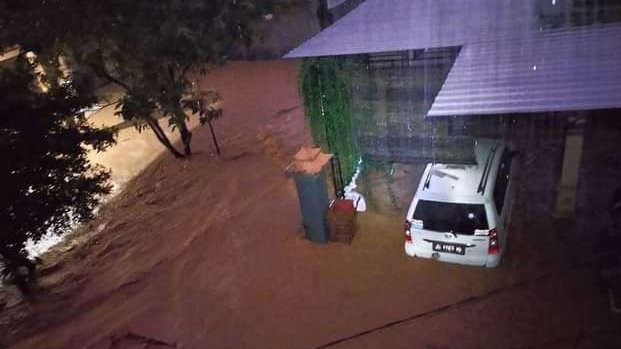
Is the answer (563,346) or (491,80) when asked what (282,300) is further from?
(491,80)

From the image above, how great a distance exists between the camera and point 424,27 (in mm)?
8523

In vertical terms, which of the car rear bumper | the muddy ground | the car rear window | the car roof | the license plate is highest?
the car roof

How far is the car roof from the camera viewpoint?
20.7 feet

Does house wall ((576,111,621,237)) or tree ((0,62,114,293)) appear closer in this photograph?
house wall ((576,111,621,237))

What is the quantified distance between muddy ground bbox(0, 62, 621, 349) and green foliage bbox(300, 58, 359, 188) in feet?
4.75

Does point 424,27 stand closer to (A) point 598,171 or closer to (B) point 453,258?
(A) point 598,171

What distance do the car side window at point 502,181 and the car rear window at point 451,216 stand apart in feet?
1.49

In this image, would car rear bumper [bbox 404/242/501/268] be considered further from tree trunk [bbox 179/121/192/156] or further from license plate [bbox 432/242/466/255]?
tree trunk [bbox 179/121/192/156]

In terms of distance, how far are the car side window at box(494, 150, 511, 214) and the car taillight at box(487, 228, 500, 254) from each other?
1.37 ft

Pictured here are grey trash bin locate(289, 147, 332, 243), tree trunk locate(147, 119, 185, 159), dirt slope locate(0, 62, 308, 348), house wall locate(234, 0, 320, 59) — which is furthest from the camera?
house wall locate(234, 0, 320, 59)

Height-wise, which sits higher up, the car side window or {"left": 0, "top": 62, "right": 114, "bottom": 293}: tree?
{"left": 0, "top": 62, "right": 114, "bottom": 293}: tree

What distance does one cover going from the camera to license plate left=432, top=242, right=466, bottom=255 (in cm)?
646

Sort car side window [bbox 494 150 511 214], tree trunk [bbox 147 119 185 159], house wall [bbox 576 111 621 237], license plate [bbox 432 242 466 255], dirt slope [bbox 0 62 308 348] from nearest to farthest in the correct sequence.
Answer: house wall [bbox 576 111 621 237] < license plate [bbox 432 242 466 255] < car side window [bbox 494 150 511 214] < dirt slope [bbox 0 62 308 348] < tree trunk [bbox 147 119 185 159]

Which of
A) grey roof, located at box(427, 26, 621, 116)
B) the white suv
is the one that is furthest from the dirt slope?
grey roof, located at box(427, 26, 621, 116)
